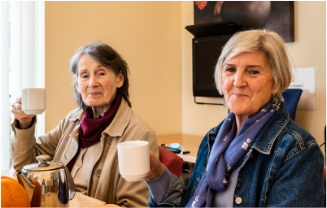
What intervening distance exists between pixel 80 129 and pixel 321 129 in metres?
1.81

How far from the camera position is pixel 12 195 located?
0.82 metres

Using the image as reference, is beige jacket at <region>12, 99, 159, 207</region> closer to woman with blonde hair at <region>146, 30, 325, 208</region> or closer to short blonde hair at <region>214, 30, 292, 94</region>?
woman with blonde hair at <region>146, 30, 325, 208</region>

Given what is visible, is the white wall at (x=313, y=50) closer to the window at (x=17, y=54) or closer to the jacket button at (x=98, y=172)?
the jacket button at (x=98, y=172)

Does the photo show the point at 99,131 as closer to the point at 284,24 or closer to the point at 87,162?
the point at 87,162

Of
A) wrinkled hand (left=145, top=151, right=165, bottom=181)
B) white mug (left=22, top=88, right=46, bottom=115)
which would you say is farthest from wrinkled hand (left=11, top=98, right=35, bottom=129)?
wrinkled hand (left=145, top=151, right=165, bottom=181)

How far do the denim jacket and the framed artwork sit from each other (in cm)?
162

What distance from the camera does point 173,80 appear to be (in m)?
3.21

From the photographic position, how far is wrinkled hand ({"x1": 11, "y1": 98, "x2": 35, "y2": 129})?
1502mm

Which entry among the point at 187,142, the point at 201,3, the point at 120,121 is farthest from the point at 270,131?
the point at 201,3

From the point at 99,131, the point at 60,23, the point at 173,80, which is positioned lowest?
the point at 99,131

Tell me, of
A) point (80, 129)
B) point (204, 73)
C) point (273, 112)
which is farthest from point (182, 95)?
point (273, 112)

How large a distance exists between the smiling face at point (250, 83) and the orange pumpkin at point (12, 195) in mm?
741

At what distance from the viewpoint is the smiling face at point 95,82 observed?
5.08 ft

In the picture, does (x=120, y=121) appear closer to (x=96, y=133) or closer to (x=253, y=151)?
(x=96, y=133)
